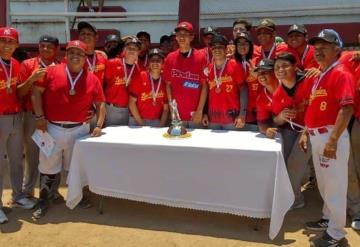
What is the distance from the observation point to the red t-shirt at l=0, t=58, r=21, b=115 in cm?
412

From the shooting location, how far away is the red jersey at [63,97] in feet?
13.9

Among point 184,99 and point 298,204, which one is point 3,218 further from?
point 298,204

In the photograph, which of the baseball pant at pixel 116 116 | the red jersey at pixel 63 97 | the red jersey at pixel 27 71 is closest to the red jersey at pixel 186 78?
the baseball pant at pixel 116 116

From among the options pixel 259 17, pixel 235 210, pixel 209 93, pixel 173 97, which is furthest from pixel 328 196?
pixel 259 17

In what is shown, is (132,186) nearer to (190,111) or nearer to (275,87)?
(190,111)

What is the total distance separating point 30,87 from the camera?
14.0 ft

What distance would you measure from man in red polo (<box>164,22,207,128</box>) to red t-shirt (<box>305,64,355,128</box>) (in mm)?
1503

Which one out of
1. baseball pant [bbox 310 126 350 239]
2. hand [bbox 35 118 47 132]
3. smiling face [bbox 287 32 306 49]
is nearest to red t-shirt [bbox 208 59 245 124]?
smiling face [bbox 287 32 306 49]

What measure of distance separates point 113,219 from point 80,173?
1.94 ft

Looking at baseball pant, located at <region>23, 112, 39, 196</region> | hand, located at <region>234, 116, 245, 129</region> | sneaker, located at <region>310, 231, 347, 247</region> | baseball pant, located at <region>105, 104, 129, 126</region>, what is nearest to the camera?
sneaker, located at <region>310, 231, 347, 247</region>

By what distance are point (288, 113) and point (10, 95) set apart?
2.79m

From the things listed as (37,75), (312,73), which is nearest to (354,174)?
(312,73)

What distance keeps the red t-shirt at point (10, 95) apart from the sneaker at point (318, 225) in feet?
10.4

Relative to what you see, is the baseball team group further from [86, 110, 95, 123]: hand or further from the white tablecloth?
the white tablecloth
